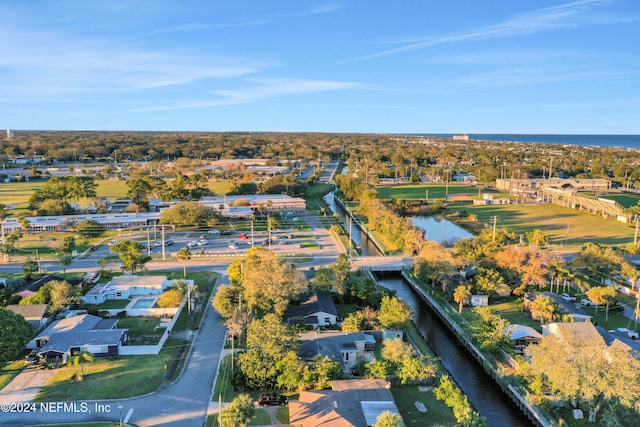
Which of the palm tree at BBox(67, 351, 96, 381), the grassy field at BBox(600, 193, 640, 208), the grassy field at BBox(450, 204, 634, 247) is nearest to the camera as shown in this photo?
the palm tree at BBox(67, 351, 96, 381)

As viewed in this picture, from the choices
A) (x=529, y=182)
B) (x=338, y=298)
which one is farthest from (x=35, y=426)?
(x=529, y=182)

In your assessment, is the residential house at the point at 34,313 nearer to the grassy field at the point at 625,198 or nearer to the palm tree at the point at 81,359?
the palm tree at the point at 81,359

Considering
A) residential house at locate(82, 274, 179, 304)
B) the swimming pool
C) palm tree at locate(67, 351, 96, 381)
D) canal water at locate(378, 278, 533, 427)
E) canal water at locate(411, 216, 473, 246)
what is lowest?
canal water at locate(378, 278, 533, 427)

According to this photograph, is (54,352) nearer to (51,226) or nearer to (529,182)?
(51,226)

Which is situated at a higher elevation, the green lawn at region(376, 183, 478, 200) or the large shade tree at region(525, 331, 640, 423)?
the green lawn at region(376, 183, 478, 200)

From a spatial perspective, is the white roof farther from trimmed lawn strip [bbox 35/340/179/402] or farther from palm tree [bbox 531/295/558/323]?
trimmed lawn strip [bbox 35/340/179/402]

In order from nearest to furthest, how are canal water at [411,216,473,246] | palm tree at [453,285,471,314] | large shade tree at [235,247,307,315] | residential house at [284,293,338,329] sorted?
large shade tree at [235,247,307,315] < residential house at [284,293,338,329] < palm tree at [453,285,471,314] < canal water at [411,216,473,246]

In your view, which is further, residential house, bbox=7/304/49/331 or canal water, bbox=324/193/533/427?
residential house, bbox=7/304/49/331

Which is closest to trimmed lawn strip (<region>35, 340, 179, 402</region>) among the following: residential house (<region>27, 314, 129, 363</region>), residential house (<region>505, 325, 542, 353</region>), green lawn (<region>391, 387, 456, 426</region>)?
residential house (<region>27, 314, 129, 363</region>)

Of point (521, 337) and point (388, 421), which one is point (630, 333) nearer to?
point (521, 337)
